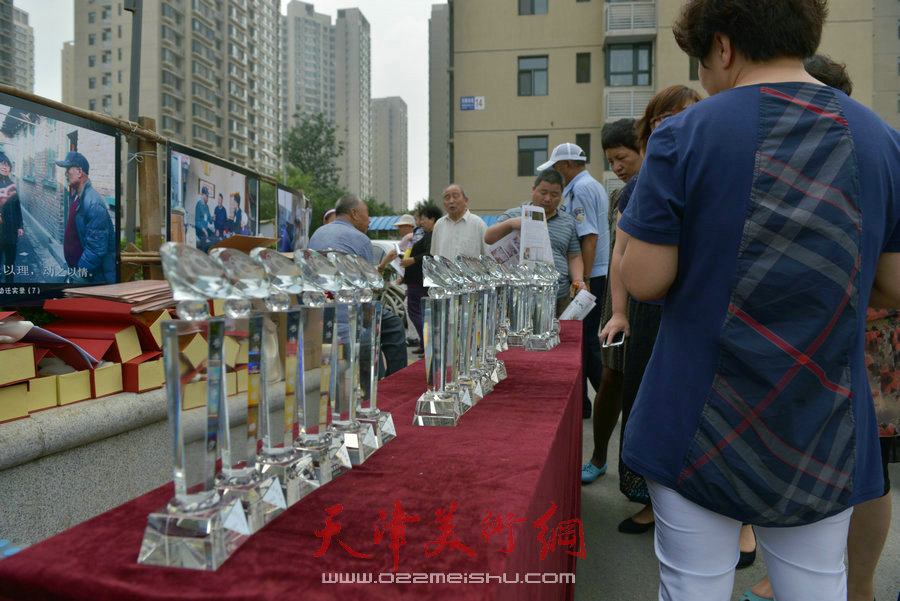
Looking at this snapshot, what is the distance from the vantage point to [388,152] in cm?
10006

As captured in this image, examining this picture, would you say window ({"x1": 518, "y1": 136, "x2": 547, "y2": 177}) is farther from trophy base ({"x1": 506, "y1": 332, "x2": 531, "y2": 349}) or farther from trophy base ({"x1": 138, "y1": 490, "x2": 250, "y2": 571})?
trophy base ({"x1": 138, "y1": 490, "x2": 250, "y2": 571})

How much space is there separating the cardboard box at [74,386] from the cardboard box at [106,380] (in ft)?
0.06

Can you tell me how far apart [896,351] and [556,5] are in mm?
19809

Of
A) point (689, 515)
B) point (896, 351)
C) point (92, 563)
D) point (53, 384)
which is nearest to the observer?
point (92, 563)

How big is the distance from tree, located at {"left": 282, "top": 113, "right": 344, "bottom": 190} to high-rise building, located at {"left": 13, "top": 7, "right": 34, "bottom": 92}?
117ft

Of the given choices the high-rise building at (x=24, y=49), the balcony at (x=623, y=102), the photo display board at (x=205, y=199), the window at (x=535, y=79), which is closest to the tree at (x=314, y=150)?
the window at (x=535, y=79)

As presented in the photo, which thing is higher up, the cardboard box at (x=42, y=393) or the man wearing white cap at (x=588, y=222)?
the man wearing white cap at (x=588, y=222)

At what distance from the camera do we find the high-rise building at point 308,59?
9931 centimetres

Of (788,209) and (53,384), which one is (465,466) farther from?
(53,384)

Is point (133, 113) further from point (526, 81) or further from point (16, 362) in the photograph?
point (526, 81)

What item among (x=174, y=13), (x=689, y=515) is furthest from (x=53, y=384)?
(x=174, y=13)

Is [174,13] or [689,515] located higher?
[174,13]

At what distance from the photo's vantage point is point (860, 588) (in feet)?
5.71

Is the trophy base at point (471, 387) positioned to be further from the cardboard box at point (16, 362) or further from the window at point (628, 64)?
the window at point (628, 64)
